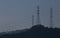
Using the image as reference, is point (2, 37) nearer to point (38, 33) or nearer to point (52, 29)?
point (38, 33)

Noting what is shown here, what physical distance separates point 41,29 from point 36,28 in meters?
0.47

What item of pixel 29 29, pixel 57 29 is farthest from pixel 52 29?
pixel 29 29

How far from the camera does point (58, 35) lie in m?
18.2

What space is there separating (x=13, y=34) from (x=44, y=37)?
2627 millimetres

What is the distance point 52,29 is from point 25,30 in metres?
2.35

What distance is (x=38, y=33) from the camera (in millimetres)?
18203

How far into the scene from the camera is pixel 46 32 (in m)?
18.0

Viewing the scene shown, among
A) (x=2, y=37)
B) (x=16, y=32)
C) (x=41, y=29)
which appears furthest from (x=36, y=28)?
(x=2, y=37)

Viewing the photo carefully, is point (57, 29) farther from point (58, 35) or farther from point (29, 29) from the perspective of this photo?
point (29, 29)

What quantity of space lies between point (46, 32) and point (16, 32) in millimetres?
2528

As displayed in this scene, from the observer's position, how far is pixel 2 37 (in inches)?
714

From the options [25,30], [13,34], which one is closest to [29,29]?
[25,30]

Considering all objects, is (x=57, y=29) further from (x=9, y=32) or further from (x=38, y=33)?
(x=9, y=32)

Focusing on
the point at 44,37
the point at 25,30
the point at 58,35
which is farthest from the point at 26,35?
the point at 58,35
